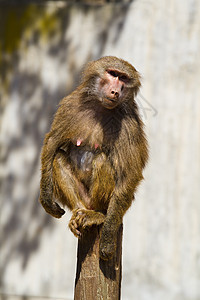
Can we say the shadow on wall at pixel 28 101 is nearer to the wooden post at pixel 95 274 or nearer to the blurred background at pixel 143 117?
the blurred background at pixel 143 117

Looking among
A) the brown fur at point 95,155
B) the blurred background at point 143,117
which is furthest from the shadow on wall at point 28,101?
the brown fur at point 95,155

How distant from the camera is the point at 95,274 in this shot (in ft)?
14.3

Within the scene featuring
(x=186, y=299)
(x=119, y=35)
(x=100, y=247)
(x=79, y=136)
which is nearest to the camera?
(x=100, y=247)

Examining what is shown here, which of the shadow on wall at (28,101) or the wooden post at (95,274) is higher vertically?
the shadow on wall at (28,101)

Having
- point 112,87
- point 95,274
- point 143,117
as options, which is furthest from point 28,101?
point 95,274

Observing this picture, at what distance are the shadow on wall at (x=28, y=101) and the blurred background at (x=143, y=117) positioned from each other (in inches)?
0.6

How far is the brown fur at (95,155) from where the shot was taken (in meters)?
4.52

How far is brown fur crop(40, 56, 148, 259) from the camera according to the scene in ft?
14.8

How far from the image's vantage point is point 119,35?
7871mm

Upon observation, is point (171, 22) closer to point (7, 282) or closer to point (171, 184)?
point (171, 184)

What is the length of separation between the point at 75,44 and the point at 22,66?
2.76ft

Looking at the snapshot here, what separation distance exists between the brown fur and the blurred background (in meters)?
2.87

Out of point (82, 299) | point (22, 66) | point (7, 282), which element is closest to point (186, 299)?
point (7, 282)

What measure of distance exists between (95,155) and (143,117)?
311cm
